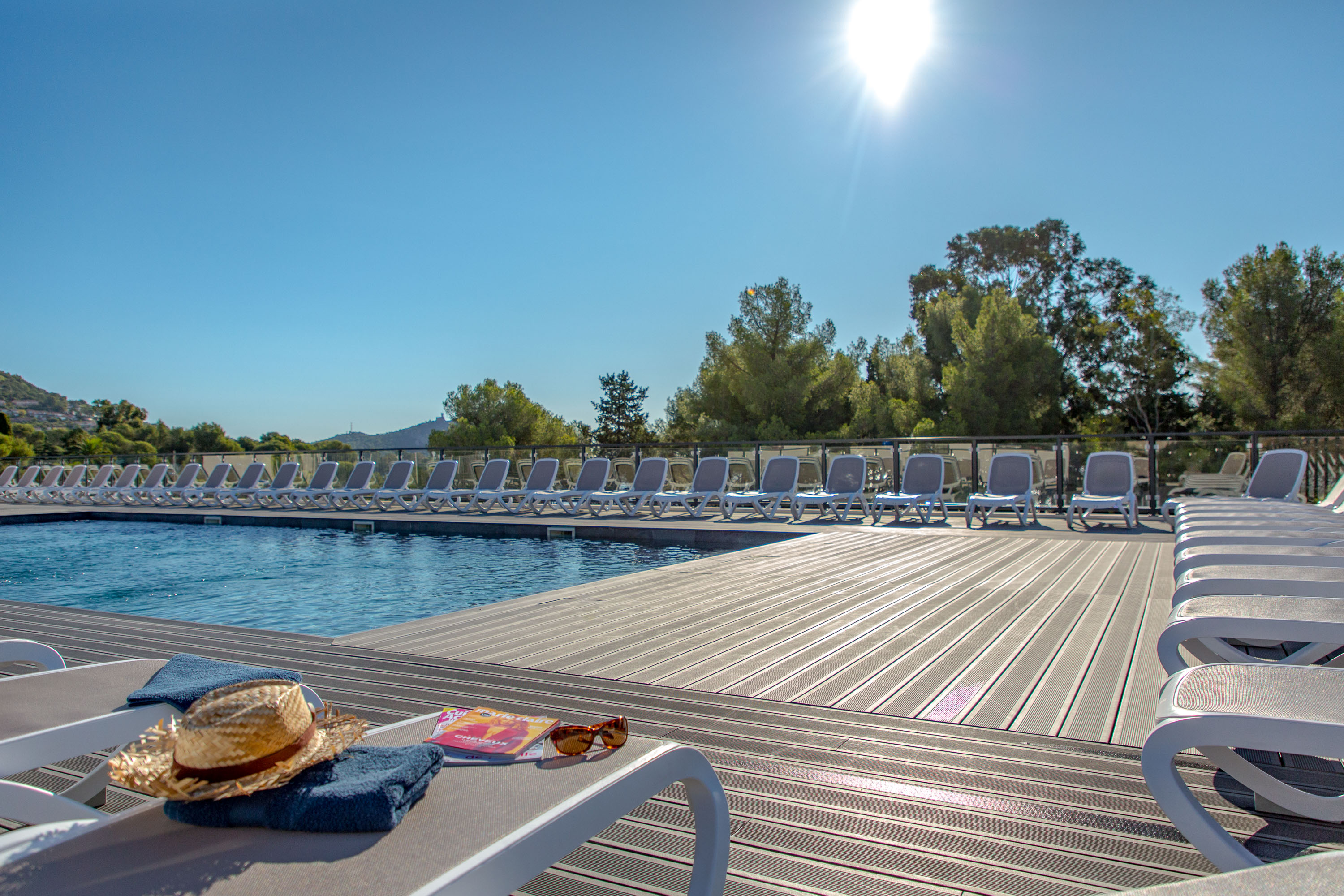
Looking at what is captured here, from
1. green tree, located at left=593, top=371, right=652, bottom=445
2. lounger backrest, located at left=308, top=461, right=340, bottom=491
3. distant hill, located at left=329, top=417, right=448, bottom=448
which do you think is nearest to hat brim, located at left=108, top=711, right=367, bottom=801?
lounger backrest, located at left=308, top=461, right=340, bottom=491

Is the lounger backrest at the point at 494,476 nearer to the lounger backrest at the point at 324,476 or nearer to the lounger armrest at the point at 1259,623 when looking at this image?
the lounger backrest at the point at 324,476

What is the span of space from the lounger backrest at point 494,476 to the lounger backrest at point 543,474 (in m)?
0.65

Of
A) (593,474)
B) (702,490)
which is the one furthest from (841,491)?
(593,474)

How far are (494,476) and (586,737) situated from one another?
12337 millimetres

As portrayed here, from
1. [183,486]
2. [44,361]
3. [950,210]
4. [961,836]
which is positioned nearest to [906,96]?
[961,836]

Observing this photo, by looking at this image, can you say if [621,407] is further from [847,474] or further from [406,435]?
[847,474]

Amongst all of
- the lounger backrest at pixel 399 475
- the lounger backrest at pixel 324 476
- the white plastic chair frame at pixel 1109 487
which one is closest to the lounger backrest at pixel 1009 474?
the white plastic chair frame at pixel 1109 487

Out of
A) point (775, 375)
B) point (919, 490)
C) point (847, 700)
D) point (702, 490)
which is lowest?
point (847, 700)

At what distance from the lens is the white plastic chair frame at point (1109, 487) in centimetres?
879

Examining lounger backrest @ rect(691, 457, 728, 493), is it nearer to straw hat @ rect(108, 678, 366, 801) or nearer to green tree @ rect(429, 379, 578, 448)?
straw hat @ rect(108, 678, 366, 801)

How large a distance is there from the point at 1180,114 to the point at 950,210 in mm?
17698

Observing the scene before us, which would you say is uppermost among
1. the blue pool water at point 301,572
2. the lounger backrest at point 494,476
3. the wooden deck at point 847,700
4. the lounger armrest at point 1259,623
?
the lounger backrest at point 494,476

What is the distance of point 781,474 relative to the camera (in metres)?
11.1

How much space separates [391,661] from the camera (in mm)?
3430
